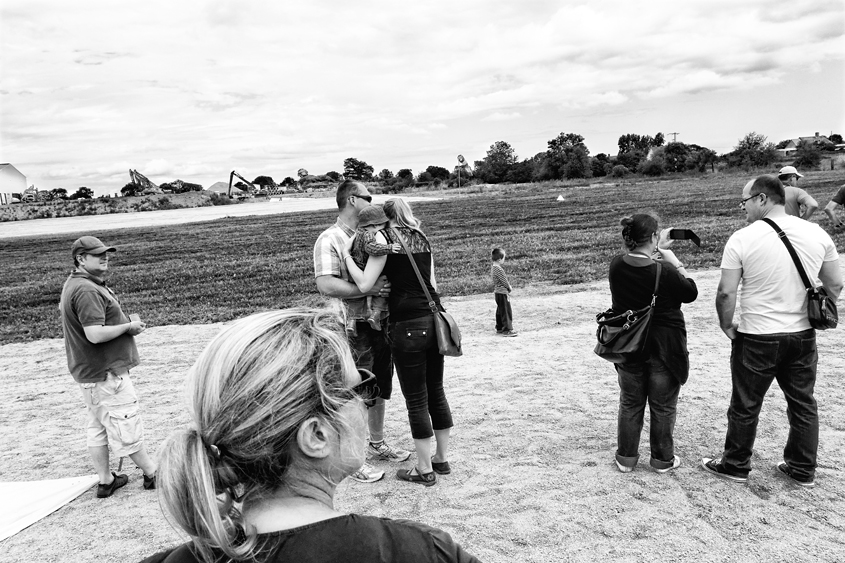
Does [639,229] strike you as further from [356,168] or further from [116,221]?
[356,168]

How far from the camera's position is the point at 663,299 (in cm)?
413

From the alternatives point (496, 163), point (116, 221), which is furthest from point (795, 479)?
point (496, 163)

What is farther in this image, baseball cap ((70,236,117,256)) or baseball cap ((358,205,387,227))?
baseball cap ((70,236,117,256))

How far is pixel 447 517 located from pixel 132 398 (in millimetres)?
2566

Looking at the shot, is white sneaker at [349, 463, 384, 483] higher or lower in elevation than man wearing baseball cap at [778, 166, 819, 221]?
lower

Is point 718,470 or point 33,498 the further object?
point 33,498

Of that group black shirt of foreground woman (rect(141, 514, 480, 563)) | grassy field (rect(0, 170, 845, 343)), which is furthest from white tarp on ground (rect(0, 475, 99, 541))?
grassy field (rect(0, 170, 845, 343))

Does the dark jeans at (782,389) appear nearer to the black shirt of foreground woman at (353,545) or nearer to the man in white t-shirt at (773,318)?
the man in white t-shirt at (773,318)

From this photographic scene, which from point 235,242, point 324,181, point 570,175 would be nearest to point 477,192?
point 570,175

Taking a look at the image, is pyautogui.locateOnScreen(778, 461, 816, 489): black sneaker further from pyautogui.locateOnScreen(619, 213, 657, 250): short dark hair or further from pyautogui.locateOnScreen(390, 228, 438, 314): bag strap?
pyautogui.locateOnScreen(390, 228, 438, 314): bag strap

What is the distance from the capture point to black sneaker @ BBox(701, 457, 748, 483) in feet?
13.8

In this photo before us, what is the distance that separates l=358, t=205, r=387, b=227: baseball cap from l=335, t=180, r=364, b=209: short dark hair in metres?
0.50

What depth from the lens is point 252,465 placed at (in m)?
1.25

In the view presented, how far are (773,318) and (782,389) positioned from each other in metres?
0.51
